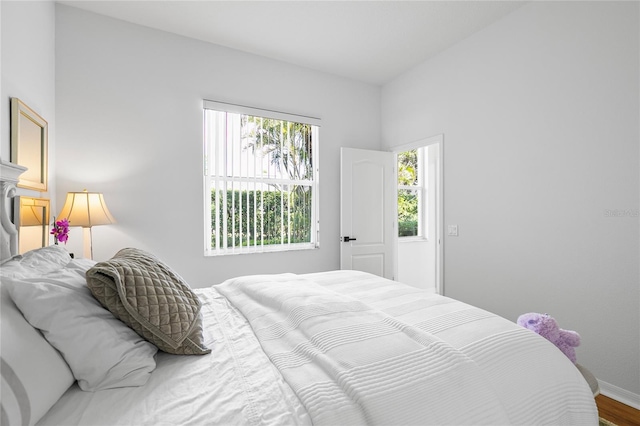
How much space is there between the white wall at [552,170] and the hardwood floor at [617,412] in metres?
0.12

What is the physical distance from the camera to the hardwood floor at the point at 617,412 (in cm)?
185

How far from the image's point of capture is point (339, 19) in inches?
108

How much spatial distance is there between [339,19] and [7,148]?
2.56 m

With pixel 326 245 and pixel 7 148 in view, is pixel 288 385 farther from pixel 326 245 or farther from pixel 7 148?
pixel 326 245

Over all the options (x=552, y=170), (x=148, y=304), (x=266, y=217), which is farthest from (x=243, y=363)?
(x=552, y=170)

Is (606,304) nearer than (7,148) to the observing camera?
No

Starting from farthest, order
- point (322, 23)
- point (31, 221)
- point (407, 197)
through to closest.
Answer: point (407, 197) < point (322, 23) < point (31, 221)

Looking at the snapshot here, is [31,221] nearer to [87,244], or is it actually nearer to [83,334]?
[87,244]

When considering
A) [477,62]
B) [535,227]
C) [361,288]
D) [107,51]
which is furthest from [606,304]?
[107,51]

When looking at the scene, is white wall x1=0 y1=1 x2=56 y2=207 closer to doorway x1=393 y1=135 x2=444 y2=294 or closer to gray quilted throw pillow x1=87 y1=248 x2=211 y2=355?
gray quilted throw pillow x1=87 y1=248 x2=211 y2=355

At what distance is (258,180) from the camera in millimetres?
3406

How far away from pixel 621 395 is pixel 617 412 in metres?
0.19

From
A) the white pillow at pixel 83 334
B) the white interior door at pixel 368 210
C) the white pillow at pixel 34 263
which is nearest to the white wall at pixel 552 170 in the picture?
the white interior door at pixel 368 210

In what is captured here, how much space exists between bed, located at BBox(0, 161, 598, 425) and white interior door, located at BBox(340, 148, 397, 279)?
7.95 feet
